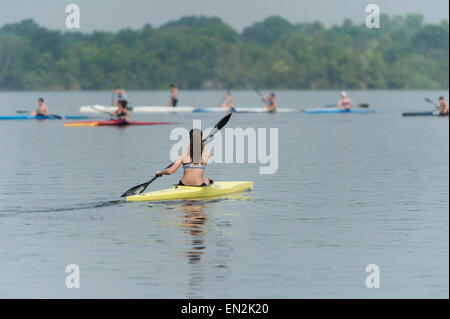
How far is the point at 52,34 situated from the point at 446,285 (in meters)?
177

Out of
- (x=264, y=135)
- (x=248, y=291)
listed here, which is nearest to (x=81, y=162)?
(x=264, y=135)

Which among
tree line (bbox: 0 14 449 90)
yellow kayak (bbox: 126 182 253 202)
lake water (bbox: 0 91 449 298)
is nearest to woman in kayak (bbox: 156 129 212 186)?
yellow kayak (bbox: 126 182 253 202)

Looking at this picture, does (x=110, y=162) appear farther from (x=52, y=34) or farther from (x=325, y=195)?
(x=52, y=34)

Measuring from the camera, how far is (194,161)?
851 inches

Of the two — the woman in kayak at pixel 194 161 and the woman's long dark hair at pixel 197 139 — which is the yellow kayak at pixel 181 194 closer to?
the woman in kayak at pixel 194 161

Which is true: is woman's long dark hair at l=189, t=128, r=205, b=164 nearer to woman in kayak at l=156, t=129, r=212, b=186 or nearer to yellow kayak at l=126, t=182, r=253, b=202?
woman in kayak at l=156, t=129, r=212, b=186

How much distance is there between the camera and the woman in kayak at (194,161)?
2148 centimetres

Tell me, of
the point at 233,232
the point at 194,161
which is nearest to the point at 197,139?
the point at 194,161

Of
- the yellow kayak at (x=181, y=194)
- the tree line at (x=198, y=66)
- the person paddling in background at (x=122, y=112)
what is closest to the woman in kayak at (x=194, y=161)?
the yellow kayak at (x=181, y=194)

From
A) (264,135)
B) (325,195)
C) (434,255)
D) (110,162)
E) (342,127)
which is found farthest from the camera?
(342,127)

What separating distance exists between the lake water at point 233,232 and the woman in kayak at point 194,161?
0.63 m

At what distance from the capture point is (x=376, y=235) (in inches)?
733

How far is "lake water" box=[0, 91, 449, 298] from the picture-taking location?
1459cm

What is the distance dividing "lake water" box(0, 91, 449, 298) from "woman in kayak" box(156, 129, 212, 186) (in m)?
0.63
